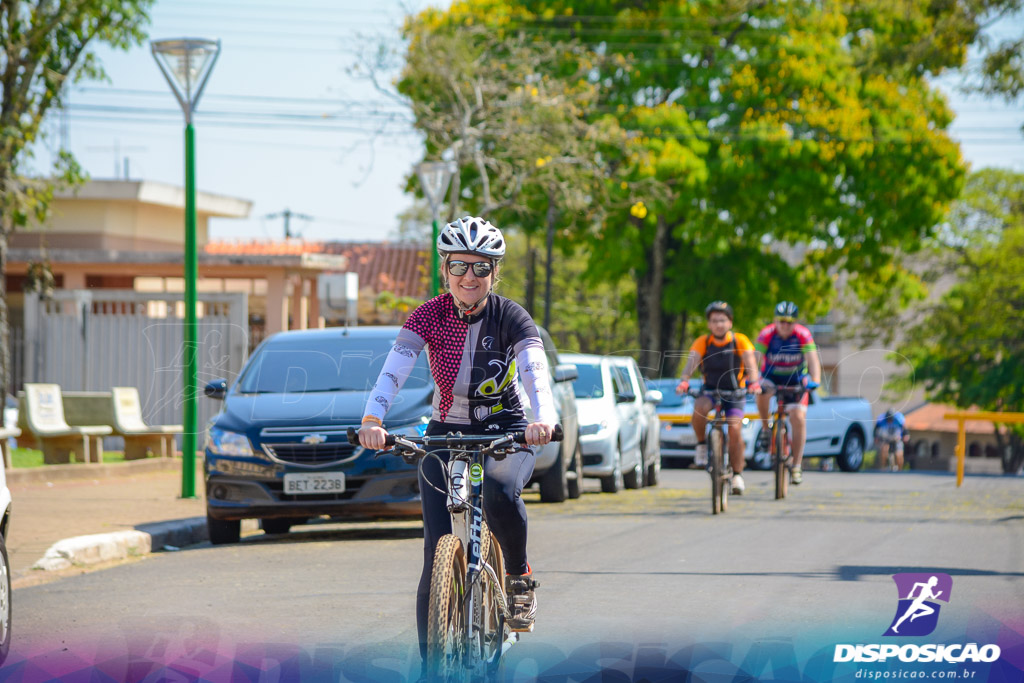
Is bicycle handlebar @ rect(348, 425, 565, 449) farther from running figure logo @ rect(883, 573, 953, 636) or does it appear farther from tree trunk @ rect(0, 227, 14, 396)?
tree trunk @ rect(0, 227, 14, 396)

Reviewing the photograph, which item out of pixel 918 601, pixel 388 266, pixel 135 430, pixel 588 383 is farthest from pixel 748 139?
pixel 918 601

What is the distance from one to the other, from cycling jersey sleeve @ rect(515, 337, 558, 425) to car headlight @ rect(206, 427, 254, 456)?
612cm

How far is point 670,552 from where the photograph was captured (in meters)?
10.9

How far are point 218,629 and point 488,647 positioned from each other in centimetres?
226

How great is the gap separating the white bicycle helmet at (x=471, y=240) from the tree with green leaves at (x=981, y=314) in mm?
36460

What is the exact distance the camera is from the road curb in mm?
10203

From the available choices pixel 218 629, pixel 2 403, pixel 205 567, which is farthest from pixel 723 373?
pixel 2 403

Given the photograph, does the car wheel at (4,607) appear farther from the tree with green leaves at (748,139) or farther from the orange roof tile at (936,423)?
the orange roof tile at (936,423)

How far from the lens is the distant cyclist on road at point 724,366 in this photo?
1389 centimetres

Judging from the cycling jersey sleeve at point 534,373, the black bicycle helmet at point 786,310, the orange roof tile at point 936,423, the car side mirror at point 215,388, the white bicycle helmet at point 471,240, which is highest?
the white bicycle helmet at point 471,240

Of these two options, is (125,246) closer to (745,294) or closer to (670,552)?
(745,294)

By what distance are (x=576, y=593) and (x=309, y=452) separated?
3557 mm

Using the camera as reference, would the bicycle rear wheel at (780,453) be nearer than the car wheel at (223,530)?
No

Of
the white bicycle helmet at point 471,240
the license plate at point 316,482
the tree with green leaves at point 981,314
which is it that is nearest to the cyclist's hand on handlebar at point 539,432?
the white bicycle helmet at point 471,240
